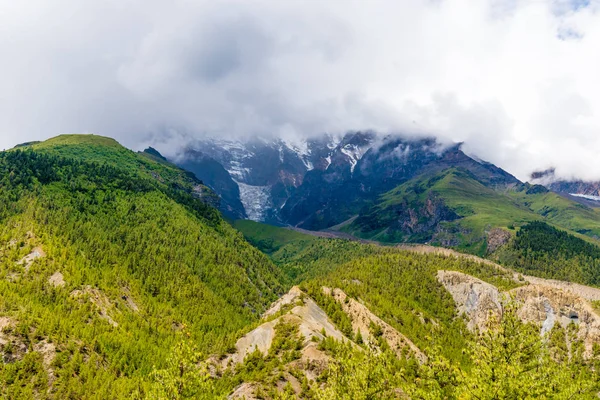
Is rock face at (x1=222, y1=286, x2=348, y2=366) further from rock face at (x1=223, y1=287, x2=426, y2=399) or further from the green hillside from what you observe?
the green hillside

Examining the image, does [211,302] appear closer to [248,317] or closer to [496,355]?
[248,317]

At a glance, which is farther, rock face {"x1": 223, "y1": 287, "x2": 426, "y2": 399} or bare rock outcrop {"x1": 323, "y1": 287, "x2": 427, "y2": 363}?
bare rock outcrop {"x1": 323, "y1": 287, "x2": 427, "y2": 363}

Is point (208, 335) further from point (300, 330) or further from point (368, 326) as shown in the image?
point (368, 326)

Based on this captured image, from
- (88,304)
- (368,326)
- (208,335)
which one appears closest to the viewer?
(88,304)

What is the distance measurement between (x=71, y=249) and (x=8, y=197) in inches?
2138

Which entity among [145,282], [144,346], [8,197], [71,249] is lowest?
[144,346]

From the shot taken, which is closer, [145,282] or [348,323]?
[348,323]

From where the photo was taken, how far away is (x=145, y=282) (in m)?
166

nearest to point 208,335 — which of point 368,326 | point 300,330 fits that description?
point 300,330

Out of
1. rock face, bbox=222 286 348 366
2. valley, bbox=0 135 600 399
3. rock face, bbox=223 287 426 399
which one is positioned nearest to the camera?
A: valley, bbox=0 135 600 399

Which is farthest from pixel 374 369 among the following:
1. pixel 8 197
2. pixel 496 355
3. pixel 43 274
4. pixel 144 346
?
pixel 8 197

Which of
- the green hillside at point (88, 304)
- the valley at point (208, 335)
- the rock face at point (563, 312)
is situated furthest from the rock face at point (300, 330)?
the rock face at point (563, 312)

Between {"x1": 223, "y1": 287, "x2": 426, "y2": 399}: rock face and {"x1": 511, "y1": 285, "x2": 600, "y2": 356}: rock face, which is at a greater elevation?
{"x1": 511, "y1": 285, "x2": 600, "y2": 356}: rock face

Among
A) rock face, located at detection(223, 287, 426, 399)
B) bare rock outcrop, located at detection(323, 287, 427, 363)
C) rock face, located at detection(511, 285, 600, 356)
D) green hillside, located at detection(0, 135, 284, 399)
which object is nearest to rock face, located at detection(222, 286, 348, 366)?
rock face, located at detection(223, 287, 426, 399)
